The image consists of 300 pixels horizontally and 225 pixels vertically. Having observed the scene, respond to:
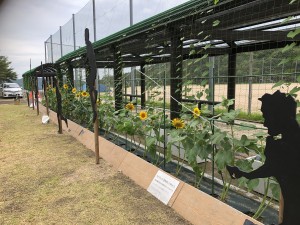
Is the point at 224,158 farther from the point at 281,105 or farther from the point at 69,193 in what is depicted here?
the point at 69,193

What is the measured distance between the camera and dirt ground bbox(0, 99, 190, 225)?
245cm

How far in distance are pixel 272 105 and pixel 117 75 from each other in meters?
4.57

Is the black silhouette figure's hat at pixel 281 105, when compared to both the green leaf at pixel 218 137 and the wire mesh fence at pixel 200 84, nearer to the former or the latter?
the wire mesh fence at pixel 200 84

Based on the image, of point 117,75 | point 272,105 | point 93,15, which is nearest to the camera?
point 272,105

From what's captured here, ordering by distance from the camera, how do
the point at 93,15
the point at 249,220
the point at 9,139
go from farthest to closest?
the point at 93,15 < the point at 9,139 < the point at 249,220

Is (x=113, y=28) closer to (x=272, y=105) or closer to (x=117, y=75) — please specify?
(x=117, y=75)

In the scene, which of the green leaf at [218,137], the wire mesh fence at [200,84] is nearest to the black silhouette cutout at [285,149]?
the wire mesh fence at [200,84]

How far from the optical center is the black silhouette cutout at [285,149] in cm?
118

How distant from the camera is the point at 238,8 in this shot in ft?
9.93

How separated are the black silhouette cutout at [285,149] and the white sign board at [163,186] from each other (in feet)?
4.78

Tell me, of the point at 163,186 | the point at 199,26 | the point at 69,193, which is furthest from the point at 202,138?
the point at 199,26

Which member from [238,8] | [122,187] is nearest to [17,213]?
[122,187]

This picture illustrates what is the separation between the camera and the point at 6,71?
113ft

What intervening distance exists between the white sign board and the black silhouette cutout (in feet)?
4.78
